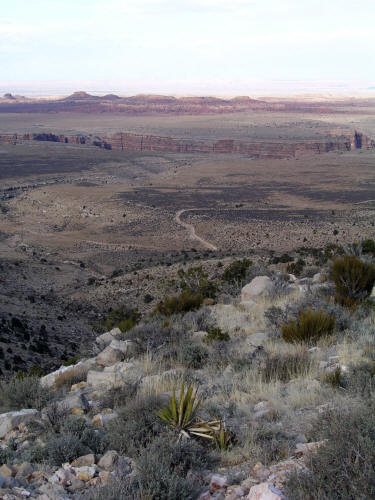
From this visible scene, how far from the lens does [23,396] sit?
5492 millimetres

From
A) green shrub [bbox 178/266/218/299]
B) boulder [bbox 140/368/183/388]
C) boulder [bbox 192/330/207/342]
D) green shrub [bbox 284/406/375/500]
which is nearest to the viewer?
green shrub [bbox 284/406/375/500]

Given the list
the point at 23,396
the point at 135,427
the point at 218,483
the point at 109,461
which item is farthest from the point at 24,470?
the point at 23,396

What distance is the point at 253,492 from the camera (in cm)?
297

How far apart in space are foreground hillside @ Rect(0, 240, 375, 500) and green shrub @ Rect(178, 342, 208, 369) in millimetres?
19

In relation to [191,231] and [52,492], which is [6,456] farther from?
[191,231]

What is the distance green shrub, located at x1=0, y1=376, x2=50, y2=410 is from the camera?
5410 mm

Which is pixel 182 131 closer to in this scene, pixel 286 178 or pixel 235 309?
pixel 286 178

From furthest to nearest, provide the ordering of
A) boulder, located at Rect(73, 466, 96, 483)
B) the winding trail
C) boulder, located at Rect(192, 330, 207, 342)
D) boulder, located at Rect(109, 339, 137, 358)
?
1. the winding trail
2. boulder, located at Rect(192, 330, 207, 342)
3. boulder, located at Rect(109, 339, 137, 358)
4. boulder, located at Rect(73, 466, 96, 483)

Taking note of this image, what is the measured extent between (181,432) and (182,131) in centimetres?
11358

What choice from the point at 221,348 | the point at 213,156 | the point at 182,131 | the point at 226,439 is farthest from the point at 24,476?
the point at 182,131

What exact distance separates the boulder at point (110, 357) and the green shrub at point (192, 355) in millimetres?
1225

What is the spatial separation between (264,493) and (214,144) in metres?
94.1

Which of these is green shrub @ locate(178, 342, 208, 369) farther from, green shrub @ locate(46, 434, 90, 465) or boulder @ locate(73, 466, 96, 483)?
boulder @ locate(73, 466, 96, 483)

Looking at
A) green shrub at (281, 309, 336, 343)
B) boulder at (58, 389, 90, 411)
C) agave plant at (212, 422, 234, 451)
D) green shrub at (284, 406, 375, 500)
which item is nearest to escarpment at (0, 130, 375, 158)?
green shrub at (281, 309, 336, 343)
